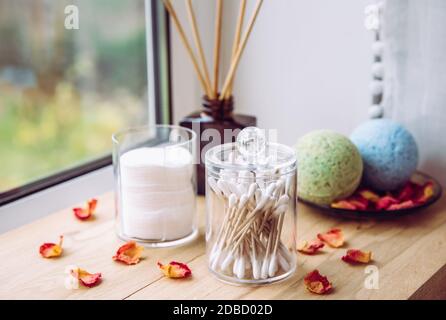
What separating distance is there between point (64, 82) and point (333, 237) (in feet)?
1.95

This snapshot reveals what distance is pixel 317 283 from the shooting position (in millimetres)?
813

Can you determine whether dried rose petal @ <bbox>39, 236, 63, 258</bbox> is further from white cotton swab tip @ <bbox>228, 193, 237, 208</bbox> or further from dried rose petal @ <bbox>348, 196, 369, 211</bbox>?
dried rose petal @ <bbox>348, 196, 369, 211</bbox>

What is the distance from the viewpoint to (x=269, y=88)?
1259 millimetres

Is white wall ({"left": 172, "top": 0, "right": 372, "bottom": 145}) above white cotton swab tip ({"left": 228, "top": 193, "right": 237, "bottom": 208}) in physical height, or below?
above

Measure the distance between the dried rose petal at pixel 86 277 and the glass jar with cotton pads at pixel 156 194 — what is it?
0.37 ft

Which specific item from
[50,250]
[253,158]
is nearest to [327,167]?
[253,158]

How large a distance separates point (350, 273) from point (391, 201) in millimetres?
202

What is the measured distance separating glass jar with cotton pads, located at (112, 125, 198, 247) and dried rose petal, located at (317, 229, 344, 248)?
0.61ft

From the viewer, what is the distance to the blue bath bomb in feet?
3.35

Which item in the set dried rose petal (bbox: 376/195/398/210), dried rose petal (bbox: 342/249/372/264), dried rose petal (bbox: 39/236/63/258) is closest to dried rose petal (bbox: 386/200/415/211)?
dried rose petal (bbox: 376/195/398/210)
